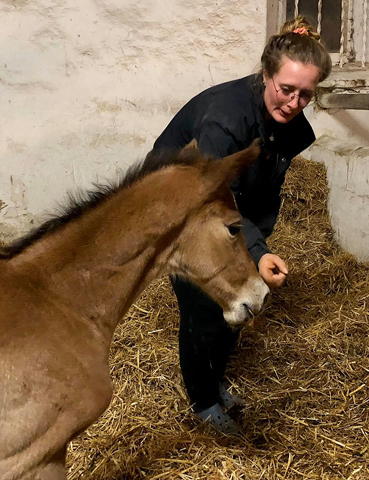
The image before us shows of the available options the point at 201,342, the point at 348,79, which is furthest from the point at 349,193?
the point at 201,342

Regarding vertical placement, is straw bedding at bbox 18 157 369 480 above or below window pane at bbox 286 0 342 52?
below

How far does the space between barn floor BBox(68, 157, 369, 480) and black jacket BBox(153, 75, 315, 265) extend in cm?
96

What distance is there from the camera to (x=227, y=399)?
8.59ft

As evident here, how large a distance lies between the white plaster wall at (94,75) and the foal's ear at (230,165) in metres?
2.44

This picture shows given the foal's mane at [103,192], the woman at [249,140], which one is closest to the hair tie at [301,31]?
the woman at [249,140]

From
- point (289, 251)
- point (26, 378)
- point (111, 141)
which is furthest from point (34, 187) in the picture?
point (26, 378)

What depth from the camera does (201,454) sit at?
2.30 m

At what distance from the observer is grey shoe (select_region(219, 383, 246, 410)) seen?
2.62 metres

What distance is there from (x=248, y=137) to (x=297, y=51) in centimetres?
42

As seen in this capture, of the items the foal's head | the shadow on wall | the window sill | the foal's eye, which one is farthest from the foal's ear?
the shadow on wall

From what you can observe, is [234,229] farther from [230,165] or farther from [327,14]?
[327,14]

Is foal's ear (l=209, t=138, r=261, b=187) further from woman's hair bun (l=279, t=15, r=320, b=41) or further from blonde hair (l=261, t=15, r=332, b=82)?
woman's hair bun (l=279, t=15, r=320, b=41)

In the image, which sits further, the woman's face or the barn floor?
the barn floor

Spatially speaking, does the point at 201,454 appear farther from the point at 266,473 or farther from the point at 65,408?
the point at 65,408
